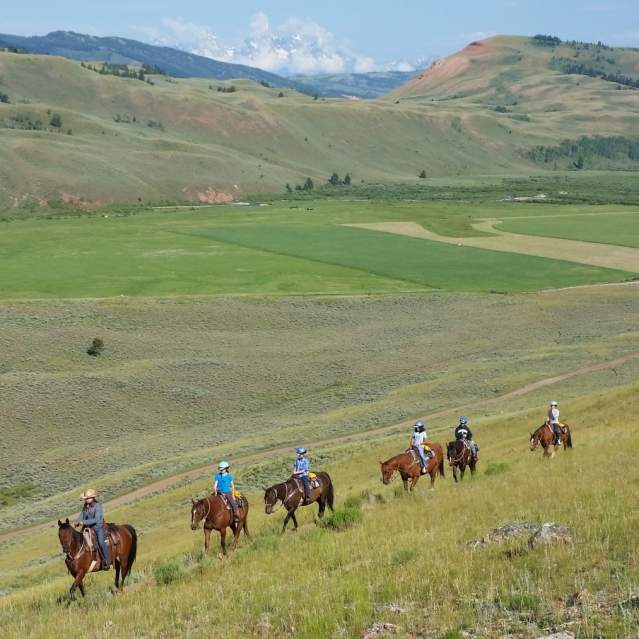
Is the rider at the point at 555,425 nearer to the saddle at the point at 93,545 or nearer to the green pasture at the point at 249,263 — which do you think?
the saddle at the point at 93,545

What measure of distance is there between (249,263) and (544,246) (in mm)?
52619

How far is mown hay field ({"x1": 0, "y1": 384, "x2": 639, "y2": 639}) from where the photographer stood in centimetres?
1478

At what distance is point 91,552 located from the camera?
74.2ft

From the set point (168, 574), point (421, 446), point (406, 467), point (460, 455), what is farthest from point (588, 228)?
point (168, 574)

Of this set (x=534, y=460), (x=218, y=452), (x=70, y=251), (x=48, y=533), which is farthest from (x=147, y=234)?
(x=534, y=460)

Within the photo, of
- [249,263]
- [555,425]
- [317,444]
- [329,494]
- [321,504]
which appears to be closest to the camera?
[321,504]

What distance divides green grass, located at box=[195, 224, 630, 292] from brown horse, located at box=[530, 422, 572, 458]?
7421 cm

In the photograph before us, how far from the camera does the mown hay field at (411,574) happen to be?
14781 mm

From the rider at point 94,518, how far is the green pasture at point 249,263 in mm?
82698

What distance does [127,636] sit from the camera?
16828mm

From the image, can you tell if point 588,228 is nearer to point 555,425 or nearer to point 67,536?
point 555,425

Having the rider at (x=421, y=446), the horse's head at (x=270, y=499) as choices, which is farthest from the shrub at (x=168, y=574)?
the rider at (x=421, y=446)

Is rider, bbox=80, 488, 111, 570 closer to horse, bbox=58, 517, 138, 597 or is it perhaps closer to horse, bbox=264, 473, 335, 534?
horse, bbox=58, 517, 138, 597

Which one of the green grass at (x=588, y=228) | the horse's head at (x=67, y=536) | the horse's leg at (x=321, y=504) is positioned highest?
the green grass at (x=588, y=228)
